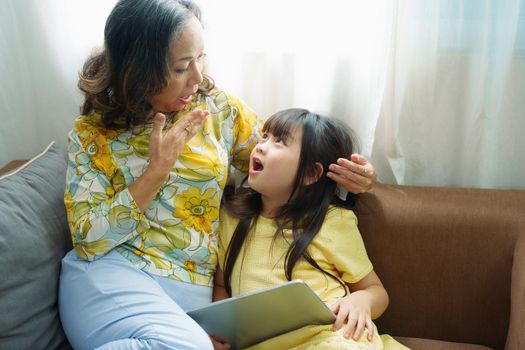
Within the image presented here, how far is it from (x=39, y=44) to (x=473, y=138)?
1.33 metres

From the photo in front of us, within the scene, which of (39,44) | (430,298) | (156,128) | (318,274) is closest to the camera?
(156,128)

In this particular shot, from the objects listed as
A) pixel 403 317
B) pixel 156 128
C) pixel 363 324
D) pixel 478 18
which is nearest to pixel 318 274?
pixel 363 324

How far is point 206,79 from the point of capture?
1.53 m

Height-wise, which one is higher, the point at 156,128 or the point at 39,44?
the point at 39,44

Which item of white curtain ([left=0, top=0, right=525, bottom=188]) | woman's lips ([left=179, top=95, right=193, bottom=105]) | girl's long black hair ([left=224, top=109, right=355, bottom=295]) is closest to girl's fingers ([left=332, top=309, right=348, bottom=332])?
girl's long black hair ([left=224, top=109, right=355, bottom=295])

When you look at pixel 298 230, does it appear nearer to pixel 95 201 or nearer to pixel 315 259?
pixel 315 259

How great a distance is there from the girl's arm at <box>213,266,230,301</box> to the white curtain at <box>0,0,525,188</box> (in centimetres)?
52

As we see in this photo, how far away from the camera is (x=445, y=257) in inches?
59.2

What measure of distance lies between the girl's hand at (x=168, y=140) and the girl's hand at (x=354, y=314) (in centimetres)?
53

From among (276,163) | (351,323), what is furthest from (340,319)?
(276,163)

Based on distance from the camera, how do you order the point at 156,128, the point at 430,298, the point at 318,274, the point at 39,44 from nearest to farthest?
the point at 156,128, the point at 318,274, the point at 430,298, the point at 39,44

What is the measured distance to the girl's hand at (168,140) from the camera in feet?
4.33

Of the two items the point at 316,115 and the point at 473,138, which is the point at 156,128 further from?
the point at 473,138

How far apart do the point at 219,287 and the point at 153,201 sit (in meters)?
0.31
